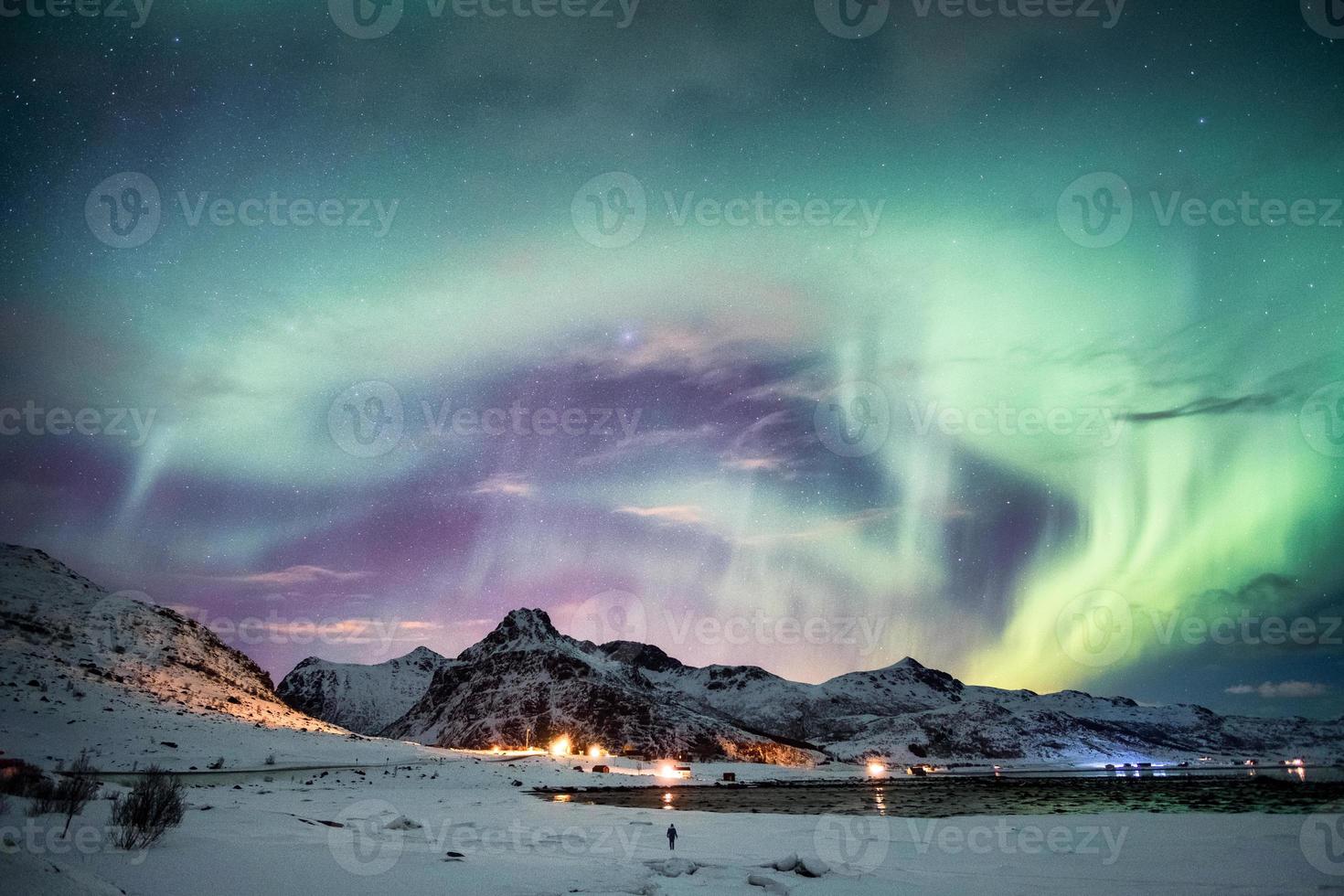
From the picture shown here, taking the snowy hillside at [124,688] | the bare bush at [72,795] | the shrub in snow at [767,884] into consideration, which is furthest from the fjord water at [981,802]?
the bare bush at [72,795]

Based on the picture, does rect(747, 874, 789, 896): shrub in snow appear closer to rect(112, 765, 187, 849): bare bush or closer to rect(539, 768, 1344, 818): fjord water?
rect(112, 765, 187, 849): bare bush

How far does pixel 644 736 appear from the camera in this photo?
17900cm

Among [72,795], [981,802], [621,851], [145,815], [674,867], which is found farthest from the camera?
[981,802]

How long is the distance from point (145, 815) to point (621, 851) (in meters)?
12.8

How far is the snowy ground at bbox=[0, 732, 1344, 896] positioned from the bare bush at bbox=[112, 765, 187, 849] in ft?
0.93

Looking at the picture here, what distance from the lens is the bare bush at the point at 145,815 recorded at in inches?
504

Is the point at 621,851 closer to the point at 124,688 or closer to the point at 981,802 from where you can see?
the point at 981,802

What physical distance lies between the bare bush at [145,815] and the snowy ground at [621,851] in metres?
0.28

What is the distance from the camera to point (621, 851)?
21.7 m

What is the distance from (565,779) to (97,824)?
58.6 meters

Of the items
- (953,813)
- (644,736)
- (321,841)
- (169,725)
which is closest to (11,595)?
(169,725)

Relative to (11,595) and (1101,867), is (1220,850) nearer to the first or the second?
(1101,867)

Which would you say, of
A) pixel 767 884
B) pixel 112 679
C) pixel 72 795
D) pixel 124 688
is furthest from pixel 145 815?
pixel 112 679

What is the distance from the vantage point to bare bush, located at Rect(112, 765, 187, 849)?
12.8 meters
